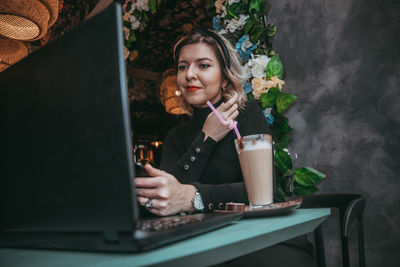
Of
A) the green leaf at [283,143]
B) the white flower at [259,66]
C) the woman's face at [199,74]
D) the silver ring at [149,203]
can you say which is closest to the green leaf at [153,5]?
the woman's face at [199,74]

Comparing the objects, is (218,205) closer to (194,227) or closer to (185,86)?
(194,227)

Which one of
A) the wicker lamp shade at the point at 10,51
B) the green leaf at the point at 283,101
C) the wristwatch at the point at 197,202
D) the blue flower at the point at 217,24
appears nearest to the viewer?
the wristwatch at the point at 197,202

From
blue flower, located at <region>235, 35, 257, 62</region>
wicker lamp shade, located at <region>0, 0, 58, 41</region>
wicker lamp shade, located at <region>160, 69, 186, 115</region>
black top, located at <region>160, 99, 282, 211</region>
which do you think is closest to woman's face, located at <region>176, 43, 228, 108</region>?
black top, located at <region>160, 99, 282, 211</region>

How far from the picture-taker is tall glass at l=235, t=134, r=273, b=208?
0.92m

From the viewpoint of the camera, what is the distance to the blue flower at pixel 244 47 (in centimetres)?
182

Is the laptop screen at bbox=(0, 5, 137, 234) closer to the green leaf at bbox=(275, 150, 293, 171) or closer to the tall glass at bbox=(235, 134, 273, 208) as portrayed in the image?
the tall glass at bbox=(235, 134, 273, 208)

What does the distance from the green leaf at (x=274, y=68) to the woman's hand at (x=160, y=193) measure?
1.09 meters

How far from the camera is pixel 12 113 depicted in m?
0.50

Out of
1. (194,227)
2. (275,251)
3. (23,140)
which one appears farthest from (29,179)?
(275,251)

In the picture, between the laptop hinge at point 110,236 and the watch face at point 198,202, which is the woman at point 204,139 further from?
the laptop hinge at point 110,236

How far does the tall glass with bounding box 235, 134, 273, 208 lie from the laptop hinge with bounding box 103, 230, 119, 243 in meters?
0.60

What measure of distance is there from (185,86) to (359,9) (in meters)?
0.98

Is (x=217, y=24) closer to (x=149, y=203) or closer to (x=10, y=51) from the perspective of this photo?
(x=149, y=203)

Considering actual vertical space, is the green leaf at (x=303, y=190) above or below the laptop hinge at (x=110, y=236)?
below
